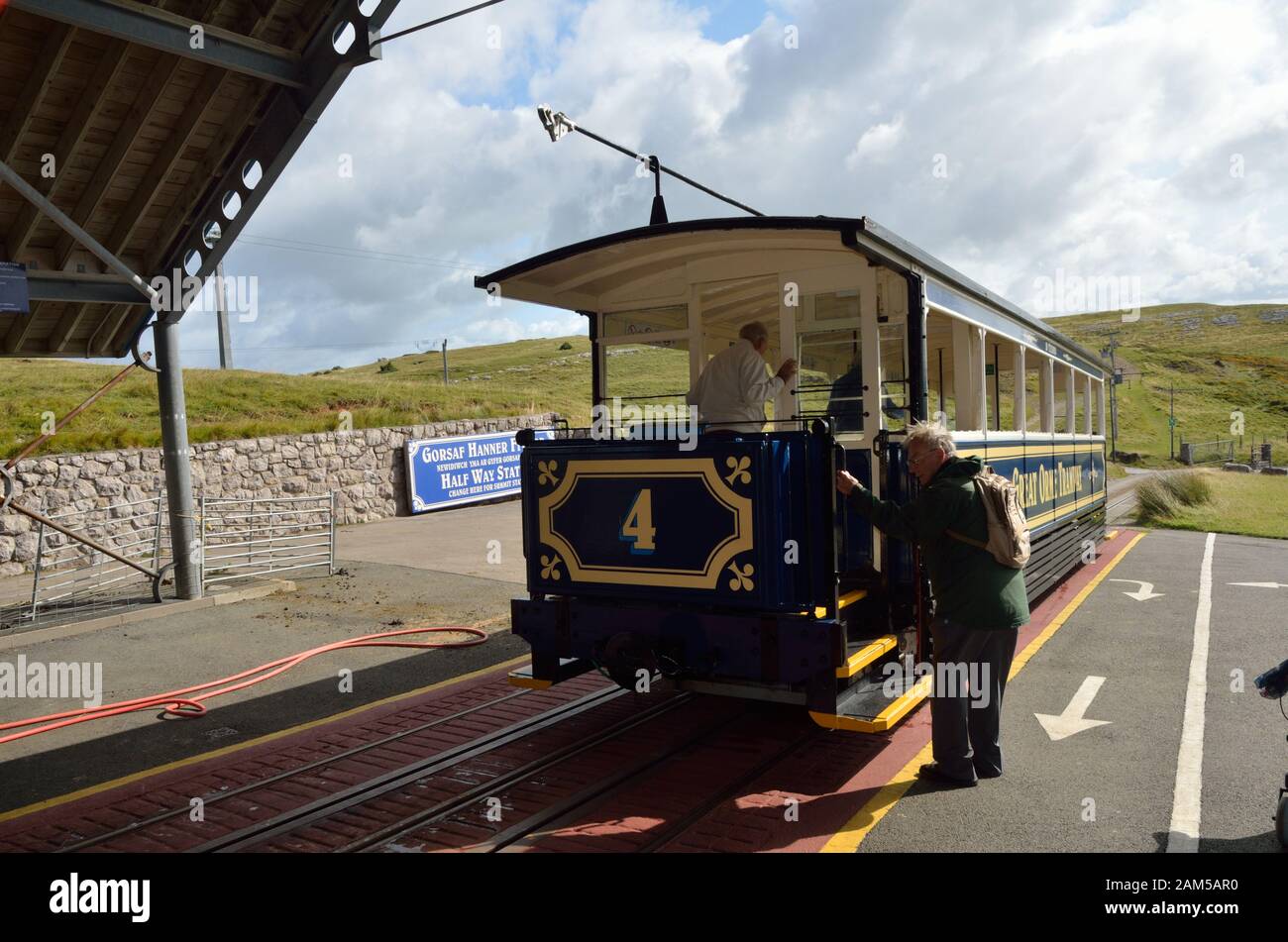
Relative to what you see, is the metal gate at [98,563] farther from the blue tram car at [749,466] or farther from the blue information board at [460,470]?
the blue tram car at [749,466]

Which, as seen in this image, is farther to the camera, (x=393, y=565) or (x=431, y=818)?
(x=393, y=565)

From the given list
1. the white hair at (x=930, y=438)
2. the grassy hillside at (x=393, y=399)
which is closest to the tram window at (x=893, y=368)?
the white hair at (x=930, y=438)

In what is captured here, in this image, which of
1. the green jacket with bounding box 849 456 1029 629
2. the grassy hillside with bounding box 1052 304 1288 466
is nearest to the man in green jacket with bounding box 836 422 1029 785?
the green jacket with bounding box 849 456 1029 629

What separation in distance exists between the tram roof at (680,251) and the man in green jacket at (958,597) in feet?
4.14

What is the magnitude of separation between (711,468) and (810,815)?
74.8 inches

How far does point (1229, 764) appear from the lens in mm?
5453

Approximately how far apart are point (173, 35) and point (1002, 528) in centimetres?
769

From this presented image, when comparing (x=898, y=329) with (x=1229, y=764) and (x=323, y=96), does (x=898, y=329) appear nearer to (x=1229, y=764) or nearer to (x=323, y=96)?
(x=1229, y=764)

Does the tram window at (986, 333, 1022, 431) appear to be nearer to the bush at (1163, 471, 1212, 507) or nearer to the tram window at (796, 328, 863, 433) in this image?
the tram window at (796, 328, 863, 433)

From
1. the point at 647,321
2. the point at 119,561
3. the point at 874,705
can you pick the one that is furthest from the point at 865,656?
the point at 119,561

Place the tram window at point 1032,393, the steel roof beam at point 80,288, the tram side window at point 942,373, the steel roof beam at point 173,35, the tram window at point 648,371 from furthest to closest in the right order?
the tram window at point 1032,393 < the steel roof beam at point 80,288 < the tram side window at point 942,373 < the steel roof beam at point 173,35 < the tram window at point 648,371

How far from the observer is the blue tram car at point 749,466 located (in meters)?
5.21
